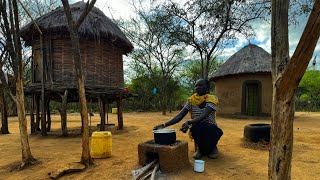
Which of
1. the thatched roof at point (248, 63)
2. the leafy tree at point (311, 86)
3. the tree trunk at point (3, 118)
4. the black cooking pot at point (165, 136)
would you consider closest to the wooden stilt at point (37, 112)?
the tree trunk at point (3, 118)

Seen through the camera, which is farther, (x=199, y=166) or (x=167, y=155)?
(x=199, y=166)

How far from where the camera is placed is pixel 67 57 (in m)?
9.88

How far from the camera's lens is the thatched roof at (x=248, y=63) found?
15.6m

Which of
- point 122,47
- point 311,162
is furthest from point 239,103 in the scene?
point 311,162

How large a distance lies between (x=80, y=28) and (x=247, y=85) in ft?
35.3

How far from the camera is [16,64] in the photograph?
18.2 ft

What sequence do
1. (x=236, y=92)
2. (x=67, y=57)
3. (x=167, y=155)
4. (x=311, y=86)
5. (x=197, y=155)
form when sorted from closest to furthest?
(x=167, y=155) → (x=197, y=155) → (x=67, y=57) → (x=236, y=92) → (x=311, y=86)

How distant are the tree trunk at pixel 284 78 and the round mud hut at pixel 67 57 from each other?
742 cm

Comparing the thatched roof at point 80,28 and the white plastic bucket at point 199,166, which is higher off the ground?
the thatched roof at point 80,28

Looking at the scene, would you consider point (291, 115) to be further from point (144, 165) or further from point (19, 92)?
point (19, 92)

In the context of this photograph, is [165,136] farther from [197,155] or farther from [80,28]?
[80,28]

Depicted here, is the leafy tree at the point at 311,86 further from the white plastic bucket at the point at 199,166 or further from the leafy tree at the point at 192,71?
the white plastic bucket at the point at 199,166

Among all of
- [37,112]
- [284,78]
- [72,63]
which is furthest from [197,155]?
[37,112]

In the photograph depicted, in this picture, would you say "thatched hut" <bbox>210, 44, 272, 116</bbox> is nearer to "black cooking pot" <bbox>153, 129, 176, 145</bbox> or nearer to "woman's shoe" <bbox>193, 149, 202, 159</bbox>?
"woman's shoe" <bbox>193, 149, 202, 159</bbox>
